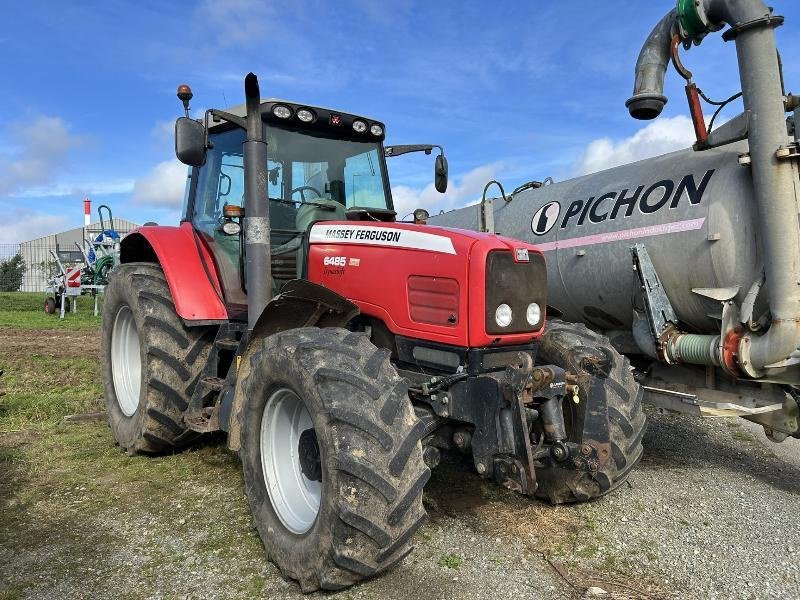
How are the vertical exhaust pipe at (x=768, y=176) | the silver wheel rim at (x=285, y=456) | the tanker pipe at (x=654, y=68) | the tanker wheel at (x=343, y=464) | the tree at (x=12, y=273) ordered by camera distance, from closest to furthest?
the tanker wheel at (x=343, y=464), the silver wheel rim at (x=285, y=456), the vertical exhaust pipe at (x=768, y=176), the tanker pipe at (x=654, y=68), the tree at (x=12, y=273)

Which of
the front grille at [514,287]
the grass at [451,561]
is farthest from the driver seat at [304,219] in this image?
the grass at [451,561]

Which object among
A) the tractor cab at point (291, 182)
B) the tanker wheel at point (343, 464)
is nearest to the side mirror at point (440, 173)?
the tractor cab at point (291, 182)

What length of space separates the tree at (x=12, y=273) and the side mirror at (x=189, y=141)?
33.8 metres

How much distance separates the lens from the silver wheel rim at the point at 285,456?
3.34 metres

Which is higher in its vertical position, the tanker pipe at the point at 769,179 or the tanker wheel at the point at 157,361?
the tanker pipe at the point at 769,179

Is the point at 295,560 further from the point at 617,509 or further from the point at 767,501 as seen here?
the point at 767,501

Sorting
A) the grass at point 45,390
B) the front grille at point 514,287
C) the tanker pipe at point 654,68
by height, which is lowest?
the grass at point 45,390

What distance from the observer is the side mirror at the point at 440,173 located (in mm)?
4996

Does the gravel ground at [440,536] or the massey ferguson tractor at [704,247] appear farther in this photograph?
the massey ferguson tractor at [704,247]

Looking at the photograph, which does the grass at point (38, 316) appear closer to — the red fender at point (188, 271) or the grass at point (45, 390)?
the grass at point (45, 390)

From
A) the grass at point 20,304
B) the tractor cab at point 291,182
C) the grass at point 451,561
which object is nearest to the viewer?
the grass at point 451,561

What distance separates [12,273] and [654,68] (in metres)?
36.7

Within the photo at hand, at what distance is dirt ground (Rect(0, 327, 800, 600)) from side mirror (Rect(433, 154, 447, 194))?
211 centimetres

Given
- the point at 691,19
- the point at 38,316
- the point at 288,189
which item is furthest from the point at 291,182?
the point at 38,316
